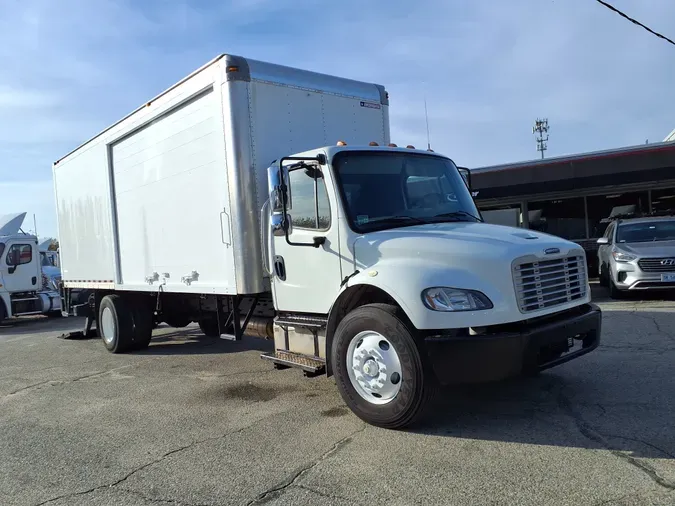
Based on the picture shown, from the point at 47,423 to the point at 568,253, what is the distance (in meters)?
5.16

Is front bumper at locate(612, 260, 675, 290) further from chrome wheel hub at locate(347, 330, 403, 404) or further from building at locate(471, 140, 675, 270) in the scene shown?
chrome wheel hub at locate(347, 330, 403, 404)

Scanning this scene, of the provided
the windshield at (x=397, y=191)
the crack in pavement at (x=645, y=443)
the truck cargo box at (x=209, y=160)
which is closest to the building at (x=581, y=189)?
the truck cargo box at (x=209, y=160)

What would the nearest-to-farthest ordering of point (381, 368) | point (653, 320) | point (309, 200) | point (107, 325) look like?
1. point (381, 368)
2. point (309, 200)
3. point (653, 320)
4. point (107, 325)

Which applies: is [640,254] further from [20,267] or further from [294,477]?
[20,267]

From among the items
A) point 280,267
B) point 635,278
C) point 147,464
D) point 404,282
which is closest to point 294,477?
point 147,464

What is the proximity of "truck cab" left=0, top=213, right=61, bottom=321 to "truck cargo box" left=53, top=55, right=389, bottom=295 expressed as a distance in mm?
8863

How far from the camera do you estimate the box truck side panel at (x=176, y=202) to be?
6363 mm

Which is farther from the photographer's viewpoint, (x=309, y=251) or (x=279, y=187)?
(x=309, y=251)

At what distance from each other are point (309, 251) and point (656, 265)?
8.37 m

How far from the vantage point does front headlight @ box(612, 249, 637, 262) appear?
11086 millimetres

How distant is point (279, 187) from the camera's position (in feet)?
17.1

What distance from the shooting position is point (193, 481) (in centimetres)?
387

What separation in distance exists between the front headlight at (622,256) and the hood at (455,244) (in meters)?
7.08

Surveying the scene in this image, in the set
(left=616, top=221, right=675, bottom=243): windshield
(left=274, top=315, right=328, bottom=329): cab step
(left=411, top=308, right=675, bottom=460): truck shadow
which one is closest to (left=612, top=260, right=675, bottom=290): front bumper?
(left=616, top=221, right=675, bottom=243): windshield
